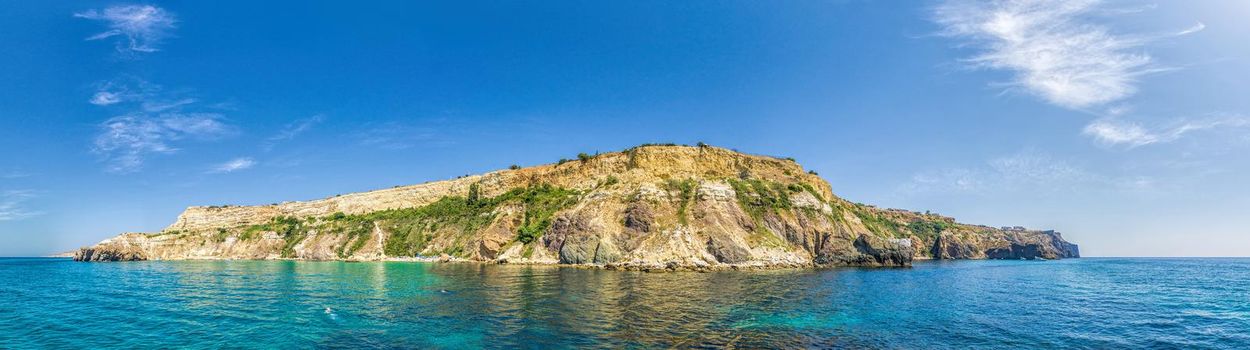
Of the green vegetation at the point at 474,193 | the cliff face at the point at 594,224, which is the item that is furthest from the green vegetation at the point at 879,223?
the green vegetation at the point at 474,193

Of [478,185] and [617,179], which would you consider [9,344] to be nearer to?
[617,179]

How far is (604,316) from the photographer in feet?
88.2

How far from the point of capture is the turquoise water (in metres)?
21.4

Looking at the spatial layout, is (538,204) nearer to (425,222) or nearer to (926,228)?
(425,222)

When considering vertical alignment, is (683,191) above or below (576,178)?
below

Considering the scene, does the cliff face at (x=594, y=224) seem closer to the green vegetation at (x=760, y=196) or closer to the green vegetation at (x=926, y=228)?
the green vegetation at (x=760, y=196)

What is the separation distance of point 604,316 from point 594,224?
54932mm

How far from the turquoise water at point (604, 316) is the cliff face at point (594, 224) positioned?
32.4 meters

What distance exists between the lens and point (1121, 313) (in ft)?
104

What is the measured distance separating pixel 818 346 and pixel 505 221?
83699 millimetres

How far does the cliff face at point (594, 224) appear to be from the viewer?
7806cm

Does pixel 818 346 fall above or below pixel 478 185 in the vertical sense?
below

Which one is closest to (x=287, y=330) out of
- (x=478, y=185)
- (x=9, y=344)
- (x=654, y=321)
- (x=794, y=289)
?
(x=9, y=344)

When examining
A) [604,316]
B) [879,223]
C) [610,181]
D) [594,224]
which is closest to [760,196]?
[610,181]
